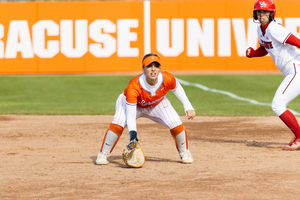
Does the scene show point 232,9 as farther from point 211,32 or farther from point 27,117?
point 27,117

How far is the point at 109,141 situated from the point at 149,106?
A: 0.70 metres

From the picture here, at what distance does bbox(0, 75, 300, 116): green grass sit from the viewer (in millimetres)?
12492

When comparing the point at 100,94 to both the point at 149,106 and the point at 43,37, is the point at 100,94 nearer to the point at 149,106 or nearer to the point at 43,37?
the point at 43,37

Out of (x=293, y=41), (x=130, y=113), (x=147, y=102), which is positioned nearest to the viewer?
(x=130, y=113)

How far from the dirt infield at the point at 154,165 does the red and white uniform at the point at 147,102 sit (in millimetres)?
615

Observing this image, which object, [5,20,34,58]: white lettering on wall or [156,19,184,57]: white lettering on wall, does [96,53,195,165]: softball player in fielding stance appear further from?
[5,20,34,58]: white lettering on wall

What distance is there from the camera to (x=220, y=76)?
68.2 feet

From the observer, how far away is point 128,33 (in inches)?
811

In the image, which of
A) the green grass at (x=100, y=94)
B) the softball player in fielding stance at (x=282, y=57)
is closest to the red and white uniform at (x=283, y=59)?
the softball player in fielding stance at (x=282, y=57)


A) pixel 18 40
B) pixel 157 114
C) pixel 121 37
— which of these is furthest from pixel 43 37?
pixel 157 114

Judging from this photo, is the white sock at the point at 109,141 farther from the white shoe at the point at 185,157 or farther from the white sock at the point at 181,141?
the white shoe at the point at 185,157

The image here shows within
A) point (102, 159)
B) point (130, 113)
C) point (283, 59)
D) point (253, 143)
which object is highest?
point (283, 59)

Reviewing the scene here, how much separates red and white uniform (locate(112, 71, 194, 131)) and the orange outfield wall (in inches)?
569

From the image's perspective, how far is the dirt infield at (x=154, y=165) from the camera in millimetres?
4941
